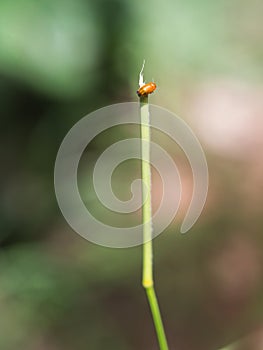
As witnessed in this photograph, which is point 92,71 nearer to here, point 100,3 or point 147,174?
point 100,3

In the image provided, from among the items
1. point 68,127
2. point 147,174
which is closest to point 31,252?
point 68,127

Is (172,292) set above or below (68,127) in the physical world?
below

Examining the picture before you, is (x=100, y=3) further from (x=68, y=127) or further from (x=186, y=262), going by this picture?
(x=186, y=262)

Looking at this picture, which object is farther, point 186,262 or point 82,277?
point 186,262

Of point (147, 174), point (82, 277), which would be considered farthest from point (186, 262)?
point (147, 174)

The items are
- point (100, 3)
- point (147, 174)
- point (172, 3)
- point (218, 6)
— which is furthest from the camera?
point (218, 6)

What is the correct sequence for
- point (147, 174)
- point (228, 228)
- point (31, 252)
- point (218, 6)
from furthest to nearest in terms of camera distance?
point (228, 228) → point (218, 6) → point (31, 252) → point (147, 174)

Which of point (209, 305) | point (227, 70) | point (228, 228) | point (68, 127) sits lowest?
point (209, 305)
